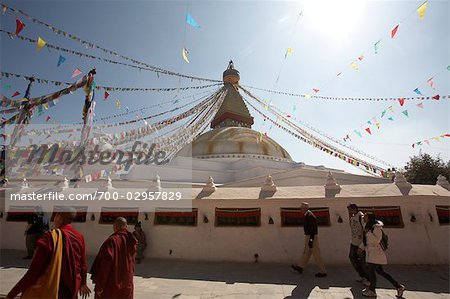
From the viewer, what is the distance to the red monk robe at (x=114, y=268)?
2.68 m

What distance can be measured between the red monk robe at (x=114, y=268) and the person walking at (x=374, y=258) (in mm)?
3530

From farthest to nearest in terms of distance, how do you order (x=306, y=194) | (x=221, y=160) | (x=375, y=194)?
(x=221, y=160)
(x=306, y=194)
(x=375, y=194)

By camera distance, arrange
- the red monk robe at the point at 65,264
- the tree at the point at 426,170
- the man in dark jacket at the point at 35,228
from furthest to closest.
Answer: the tree at the point at 426,170 < the man in dark jacket at the point at 35,228 < the red monk robe at the point at 65,264

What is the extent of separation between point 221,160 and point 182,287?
14404mm

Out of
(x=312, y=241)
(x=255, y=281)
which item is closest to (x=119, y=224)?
(x=255, y=281)

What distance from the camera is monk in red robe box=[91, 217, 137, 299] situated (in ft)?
8.80

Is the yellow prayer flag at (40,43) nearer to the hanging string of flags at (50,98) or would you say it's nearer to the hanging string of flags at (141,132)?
the hanging string of flags at (50,98)

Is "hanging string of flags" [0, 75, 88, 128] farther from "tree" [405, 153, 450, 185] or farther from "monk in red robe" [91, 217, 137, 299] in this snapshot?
"tree" [405, 153, 450, 185]

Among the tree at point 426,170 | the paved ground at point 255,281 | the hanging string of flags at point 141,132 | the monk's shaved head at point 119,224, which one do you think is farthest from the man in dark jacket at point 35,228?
the tree at point 426,170

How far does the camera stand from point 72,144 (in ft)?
37.4

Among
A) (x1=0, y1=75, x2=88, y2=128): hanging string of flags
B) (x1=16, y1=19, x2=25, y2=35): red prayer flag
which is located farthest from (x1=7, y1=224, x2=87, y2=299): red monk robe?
(x1=0, y1=75, x2=88, y2=128): hanging string of flags

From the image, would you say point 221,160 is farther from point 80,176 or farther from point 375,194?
point 375,194

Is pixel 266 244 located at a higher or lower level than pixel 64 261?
lower

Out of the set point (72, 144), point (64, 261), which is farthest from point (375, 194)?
point (72, 144)
